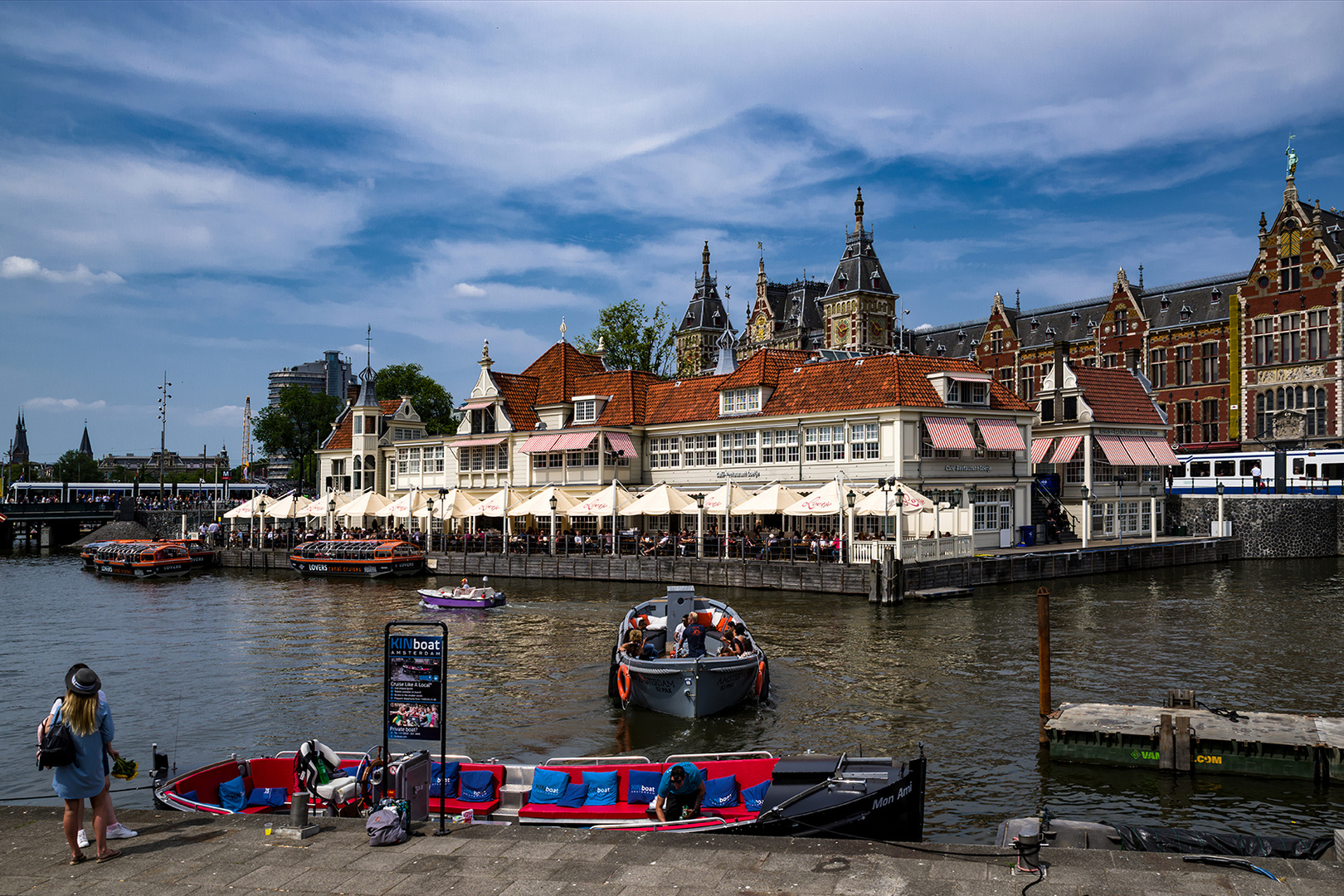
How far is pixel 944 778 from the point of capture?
18.8 metres

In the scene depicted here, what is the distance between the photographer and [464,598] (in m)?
42.6

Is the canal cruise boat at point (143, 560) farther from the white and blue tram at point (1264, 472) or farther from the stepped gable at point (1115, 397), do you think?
the white and blue tram at point (1264, 472)

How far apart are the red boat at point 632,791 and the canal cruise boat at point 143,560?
54.6 metres

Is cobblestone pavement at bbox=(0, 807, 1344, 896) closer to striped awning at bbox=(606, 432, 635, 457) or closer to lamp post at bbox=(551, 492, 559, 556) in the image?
lamp post at bbox=(551, 492, 559, 556)

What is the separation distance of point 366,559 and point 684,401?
2151cm

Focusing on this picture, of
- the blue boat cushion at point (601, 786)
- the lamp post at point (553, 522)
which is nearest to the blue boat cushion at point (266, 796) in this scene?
the blue boat cushion at point (601, 786)

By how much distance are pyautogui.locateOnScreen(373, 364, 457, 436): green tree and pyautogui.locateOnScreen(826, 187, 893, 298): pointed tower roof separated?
46534 millimetres

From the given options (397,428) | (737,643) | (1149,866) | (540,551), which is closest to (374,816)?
(1149,866)

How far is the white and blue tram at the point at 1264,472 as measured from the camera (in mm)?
64875

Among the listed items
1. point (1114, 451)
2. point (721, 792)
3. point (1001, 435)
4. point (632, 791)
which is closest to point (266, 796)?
point (632, 791)

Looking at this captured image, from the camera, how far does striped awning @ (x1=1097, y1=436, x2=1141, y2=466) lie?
58.6 metres

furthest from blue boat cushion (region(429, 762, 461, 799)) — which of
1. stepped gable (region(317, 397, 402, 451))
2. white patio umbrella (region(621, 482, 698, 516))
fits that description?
stepped gable (region(317, 397, 402, 451))

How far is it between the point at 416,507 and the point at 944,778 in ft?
166

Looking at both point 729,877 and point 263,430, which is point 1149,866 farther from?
point 263,430
